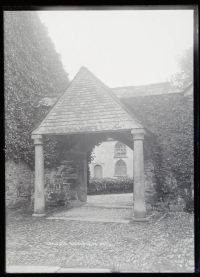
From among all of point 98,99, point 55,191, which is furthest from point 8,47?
point 55,191

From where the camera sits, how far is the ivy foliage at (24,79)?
13211mm

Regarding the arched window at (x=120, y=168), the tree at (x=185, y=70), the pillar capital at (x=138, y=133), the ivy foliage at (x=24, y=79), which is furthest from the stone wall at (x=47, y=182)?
the arched window at (x=120, y=168)

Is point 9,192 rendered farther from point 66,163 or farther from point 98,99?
point 98,99

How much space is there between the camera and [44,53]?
59.3ft

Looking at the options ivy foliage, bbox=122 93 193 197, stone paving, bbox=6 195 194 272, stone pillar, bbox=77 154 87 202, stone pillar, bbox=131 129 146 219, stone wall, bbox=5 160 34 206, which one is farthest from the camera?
stone pillar, bbox=77 154 87 202

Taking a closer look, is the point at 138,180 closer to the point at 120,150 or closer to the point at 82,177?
the point at 82,177

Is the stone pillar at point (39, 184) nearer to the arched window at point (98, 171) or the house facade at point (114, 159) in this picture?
the house facade at point (114, 159)

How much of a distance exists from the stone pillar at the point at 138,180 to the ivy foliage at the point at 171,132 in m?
1.88

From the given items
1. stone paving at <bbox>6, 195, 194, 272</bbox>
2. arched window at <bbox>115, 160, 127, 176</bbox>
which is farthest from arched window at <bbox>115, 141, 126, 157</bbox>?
stone paving at <bbox>6, 195, 194, 272</bbox>

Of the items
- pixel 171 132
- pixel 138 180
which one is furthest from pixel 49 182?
pixel 171 132

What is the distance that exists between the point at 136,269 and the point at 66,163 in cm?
863

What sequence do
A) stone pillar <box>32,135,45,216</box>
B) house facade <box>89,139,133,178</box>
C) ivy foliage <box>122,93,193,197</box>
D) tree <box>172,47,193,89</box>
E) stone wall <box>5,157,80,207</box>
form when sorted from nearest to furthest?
1. stone pillar <box>32,135,45,216</box>
2. ivy foliage <box>122,93,193,197</box>
3. stone wall <box>5,157,80,207</box>
4. tree <box>172,47,193,89</box>
5. house facade <box>89,139,133,178</box>

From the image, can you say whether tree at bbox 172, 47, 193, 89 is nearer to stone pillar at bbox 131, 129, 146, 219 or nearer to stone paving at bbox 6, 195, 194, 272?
stone pillar at bbox 131, 129, 146, 219

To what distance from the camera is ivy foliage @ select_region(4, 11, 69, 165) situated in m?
13.2
